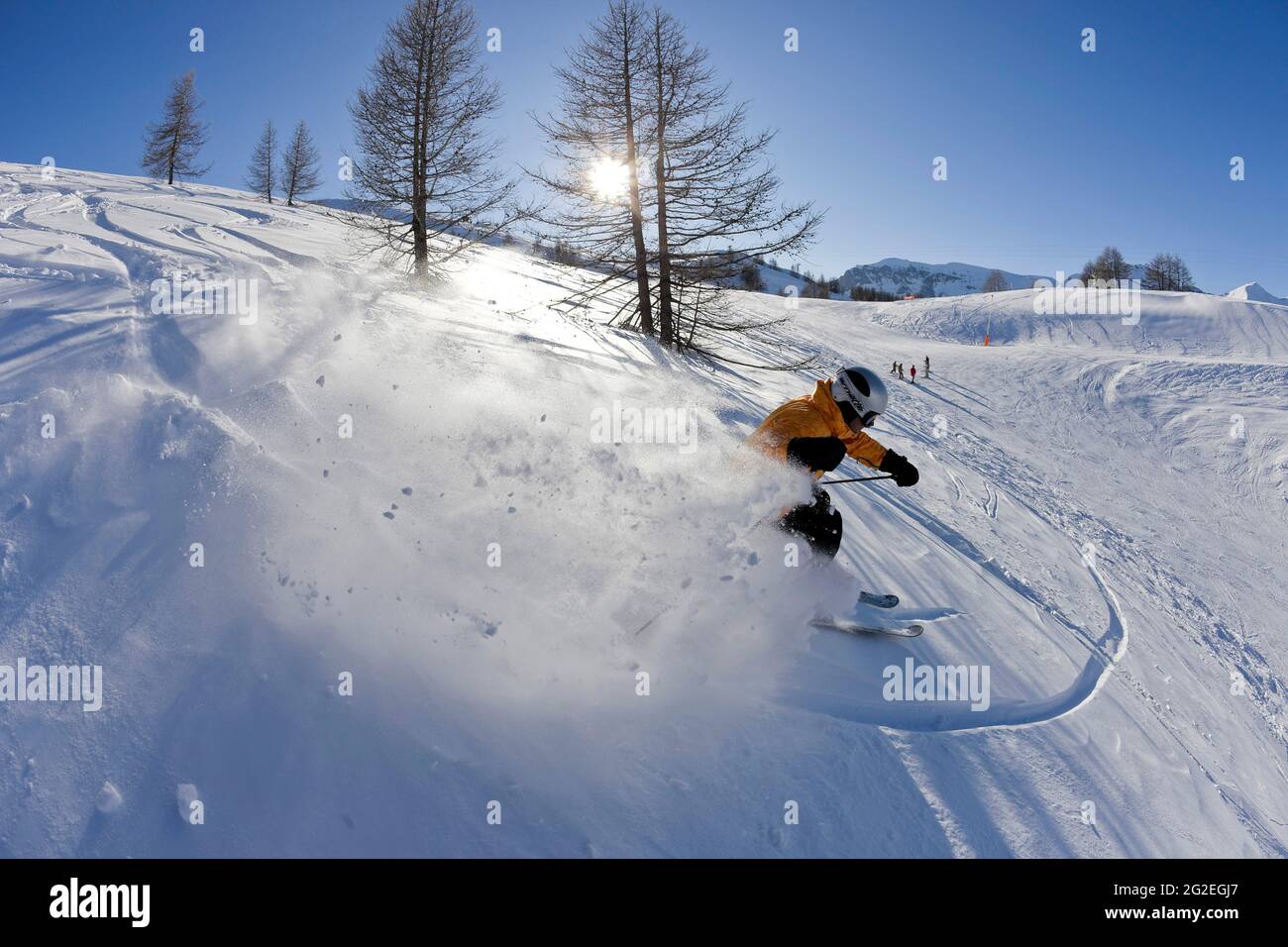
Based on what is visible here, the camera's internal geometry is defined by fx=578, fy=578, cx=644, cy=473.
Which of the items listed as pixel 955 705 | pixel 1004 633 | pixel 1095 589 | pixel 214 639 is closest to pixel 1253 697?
pixel 1095 589

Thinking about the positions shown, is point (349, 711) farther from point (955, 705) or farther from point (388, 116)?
point (388, 116)

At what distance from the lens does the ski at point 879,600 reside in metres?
4.40

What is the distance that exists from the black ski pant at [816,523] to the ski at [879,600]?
507mm

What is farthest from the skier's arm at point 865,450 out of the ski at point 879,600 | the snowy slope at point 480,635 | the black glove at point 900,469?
the ski at point 879,600

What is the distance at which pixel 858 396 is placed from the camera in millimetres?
4301

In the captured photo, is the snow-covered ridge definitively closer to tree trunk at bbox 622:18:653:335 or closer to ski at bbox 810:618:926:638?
tree trunk at bbox 622:18:653:335

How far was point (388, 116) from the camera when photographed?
14.2 meters

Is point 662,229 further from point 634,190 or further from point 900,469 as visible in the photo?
point 900,469

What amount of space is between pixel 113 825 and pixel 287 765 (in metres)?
0.55

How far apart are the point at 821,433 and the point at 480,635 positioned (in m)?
2.74

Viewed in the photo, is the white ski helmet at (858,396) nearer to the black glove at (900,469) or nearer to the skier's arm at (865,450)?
the skier's arm at (865,450)

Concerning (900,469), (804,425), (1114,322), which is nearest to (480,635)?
(804,425)

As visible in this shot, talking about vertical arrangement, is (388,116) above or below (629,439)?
above
